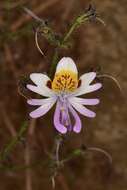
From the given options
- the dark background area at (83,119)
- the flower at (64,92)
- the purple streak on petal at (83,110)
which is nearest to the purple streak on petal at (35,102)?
the flower at (64,92)

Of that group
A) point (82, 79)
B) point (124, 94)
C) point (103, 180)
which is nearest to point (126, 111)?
point (124, 94)

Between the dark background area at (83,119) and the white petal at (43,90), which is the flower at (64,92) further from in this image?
the dark background area at (83,119)

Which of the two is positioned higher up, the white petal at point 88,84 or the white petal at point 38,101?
the white petal at point 88,84

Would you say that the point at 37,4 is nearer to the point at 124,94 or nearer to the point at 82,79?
the point at 124,94

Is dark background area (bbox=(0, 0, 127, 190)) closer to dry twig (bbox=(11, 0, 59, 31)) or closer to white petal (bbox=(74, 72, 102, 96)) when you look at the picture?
dry twig (bbox=(11, 0, 59, 31))

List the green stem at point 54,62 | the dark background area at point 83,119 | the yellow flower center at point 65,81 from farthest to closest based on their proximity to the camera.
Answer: the dark background area at point 83,119
the yellow flower center at point 65,81
the green stem at point 54,62

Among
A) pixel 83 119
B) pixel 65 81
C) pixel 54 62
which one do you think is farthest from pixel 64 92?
pixel 83 119
